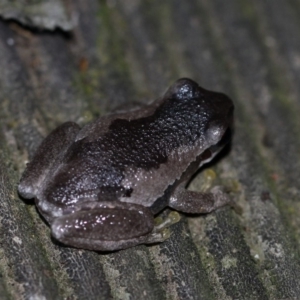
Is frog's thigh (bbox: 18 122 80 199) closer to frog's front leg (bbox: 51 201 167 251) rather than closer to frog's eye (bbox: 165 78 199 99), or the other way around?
frog's front leg (bbox: 51 201 167 251)

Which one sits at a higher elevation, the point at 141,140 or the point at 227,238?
the point at 141,140

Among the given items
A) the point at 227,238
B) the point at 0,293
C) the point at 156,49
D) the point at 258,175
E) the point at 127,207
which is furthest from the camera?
the point at 156,49

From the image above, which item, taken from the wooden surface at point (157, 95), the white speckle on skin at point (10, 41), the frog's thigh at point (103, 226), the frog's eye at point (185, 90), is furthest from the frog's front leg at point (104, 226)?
the white speckle on skin at point (10, 41)

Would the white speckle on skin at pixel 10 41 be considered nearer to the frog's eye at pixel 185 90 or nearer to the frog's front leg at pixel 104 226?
the frog's eye at pixel 185 90

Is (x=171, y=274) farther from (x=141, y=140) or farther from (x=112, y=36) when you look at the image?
(x=112, y=36)

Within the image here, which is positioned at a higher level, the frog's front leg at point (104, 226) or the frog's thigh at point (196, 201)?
the frog's thigh at point (196, 201)

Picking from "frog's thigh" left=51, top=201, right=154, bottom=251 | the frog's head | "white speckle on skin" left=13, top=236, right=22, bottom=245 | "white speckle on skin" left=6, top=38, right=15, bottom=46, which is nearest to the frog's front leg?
"frog's thigh" left=51, top=201, right=154, bottom=251

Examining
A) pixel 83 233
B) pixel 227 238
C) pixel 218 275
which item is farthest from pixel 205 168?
pixel 83 233
